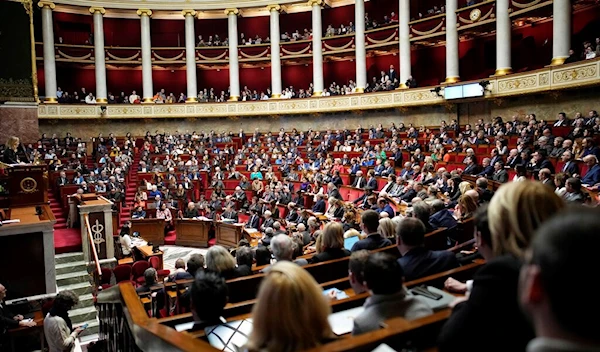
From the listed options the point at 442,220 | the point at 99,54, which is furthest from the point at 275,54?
the point at 442,220

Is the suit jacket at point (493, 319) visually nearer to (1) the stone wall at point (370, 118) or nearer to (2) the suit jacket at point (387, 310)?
(2) the suit jacket at point (387, 310)

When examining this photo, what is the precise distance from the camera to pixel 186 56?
79.6ft

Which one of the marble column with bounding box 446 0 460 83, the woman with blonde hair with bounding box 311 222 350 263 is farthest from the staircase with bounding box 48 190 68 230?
the marble column with bounding box 446 0 460 83

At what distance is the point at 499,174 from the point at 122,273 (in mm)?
7692

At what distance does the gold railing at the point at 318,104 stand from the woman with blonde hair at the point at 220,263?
13013 mm

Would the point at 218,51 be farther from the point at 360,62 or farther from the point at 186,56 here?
the point at 360,62

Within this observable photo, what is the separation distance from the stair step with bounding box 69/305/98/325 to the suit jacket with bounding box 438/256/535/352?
8134mm

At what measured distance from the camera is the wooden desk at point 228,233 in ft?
38.9

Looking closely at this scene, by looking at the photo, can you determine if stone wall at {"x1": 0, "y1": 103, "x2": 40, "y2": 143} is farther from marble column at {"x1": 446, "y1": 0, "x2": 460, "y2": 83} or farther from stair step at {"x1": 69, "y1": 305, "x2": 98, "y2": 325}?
marble column at {"x1": 446, "y1": 0, "x2": 460, "y2": 83}

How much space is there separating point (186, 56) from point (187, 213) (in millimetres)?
13670

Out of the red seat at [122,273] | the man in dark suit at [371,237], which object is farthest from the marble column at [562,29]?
the red seat at [122,273]

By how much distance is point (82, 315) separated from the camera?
26.5 ft

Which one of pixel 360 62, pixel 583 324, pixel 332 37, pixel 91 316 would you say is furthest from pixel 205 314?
pixel 332 37

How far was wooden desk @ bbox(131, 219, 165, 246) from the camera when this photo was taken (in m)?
12.7
